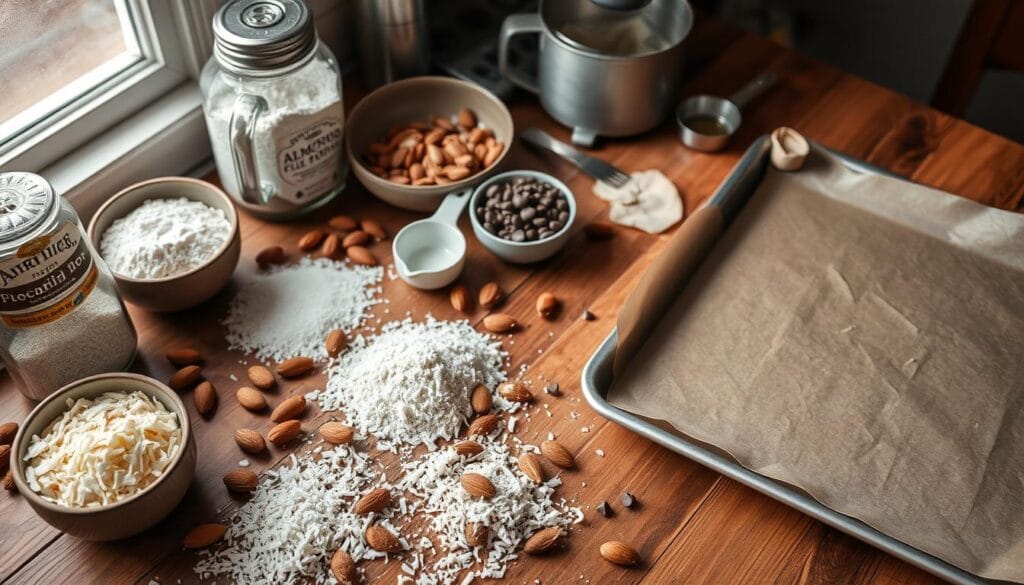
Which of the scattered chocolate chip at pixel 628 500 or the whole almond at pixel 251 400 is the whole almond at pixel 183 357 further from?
the scattered chocolate chip at pixel 628 500

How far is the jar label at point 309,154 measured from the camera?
986 millimetres

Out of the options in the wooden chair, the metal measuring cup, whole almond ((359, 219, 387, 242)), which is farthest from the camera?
the wooden chair

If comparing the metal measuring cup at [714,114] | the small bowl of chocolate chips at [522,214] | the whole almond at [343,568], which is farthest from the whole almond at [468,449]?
the metal measuring cup at [714,114]

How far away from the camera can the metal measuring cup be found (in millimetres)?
1173

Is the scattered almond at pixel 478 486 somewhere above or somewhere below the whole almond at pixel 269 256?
below

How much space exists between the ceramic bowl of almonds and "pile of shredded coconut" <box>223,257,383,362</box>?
0.11 metres

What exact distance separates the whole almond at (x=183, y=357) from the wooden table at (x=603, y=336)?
1cm

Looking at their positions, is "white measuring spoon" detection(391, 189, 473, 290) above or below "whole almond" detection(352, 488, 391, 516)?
above

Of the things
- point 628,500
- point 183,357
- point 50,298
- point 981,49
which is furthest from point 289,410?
point 981,49

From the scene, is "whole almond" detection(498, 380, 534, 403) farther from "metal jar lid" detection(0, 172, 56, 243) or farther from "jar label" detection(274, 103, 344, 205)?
"metal jar lid" detection(0, 172, 56, 243)

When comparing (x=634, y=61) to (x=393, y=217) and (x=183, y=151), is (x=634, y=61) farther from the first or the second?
(x=183, y=151)

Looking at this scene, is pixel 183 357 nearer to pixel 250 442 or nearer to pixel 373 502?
pixel 250 442

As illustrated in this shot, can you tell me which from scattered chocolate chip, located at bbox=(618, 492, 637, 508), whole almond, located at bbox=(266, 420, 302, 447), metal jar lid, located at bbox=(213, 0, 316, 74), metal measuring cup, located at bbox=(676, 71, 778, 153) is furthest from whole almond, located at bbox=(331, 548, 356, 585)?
metal measuring cup, located at bbox=(676, 71, 778, 153)

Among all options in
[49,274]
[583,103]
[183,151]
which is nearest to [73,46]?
[183,151]
